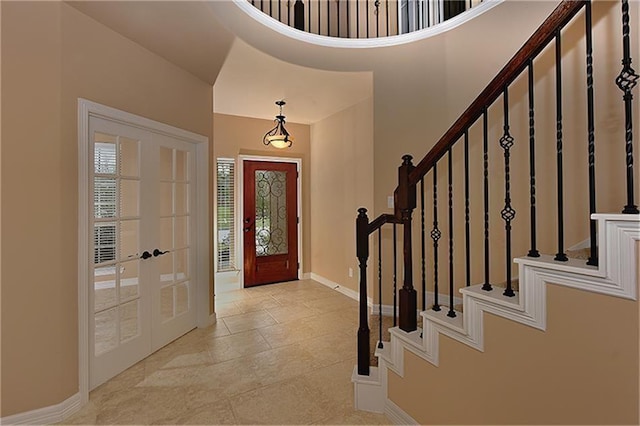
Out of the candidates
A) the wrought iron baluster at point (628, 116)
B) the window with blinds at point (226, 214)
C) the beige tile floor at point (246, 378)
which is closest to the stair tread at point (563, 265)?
the wrought iron baluster at point (628, 116)

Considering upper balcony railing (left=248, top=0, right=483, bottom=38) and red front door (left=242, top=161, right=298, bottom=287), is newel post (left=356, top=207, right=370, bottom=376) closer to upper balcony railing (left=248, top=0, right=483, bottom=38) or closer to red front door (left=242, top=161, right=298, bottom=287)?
upper balcony railing (left=248, top=0, right=483, bottom=38)

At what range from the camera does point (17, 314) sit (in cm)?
178

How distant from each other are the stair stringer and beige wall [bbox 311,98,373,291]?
238cm

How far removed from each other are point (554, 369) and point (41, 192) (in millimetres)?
2800

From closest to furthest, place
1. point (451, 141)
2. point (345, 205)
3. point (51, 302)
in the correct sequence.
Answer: point (451, 141) → point (51, 302) → point (345, 205)

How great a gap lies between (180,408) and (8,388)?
97 centimetres

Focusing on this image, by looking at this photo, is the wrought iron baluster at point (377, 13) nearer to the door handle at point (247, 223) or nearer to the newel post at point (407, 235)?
the newel post at point (407, 235)

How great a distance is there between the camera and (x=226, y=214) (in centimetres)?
467

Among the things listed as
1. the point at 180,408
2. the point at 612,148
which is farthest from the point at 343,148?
the point at 180,408

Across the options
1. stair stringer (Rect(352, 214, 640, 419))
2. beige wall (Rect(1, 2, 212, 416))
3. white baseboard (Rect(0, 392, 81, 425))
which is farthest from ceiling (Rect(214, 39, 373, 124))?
white baseboard (Rect(0, 392, 81, 425))

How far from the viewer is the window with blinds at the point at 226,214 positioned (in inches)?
181

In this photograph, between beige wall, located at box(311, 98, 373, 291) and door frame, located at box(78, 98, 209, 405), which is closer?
door frame, located at box(78, 98, 209, 405)

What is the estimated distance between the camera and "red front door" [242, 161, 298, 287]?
15.5 feet

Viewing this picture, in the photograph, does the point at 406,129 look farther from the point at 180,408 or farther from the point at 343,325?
the point at 180,408
